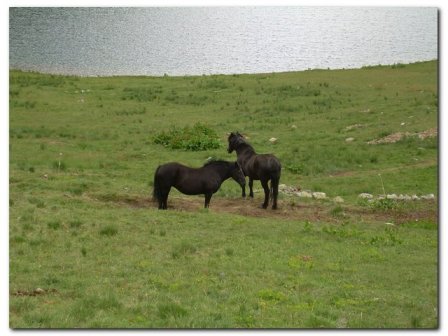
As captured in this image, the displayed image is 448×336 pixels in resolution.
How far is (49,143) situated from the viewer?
24.0 meters

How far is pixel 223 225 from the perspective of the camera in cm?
1305

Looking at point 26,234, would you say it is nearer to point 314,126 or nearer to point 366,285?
point 366,285

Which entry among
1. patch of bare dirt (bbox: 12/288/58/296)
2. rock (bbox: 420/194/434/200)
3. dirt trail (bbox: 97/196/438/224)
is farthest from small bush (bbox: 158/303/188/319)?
rock (bbox: 420/194/434/200)

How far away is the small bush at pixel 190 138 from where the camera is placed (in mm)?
Answer: 23547

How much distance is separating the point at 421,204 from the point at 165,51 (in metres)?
33.4

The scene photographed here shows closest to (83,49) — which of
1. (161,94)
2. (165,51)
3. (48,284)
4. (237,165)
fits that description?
(165,51)

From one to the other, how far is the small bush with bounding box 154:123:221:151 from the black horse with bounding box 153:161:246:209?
844 cm

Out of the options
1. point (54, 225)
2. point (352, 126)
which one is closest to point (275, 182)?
point (54, 225)

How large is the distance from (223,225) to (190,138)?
11.4 metres

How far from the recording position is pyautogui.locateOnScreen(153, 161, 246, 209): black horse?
561 inches

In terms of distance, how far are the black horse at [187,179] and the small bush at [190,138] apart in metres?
8.44

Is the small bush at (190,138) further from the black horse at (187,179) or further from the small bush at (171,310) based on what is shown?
the small bush at (171,310)

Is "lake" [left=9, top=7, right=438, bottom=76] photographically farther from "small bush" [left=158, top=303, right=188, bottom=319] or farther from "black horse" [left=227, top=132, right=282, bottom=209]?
"small bush" [left=158, top=303, right=188, bottom=319]

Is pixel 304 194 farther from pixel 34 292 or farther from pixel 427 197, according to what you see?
pixel 34 292
